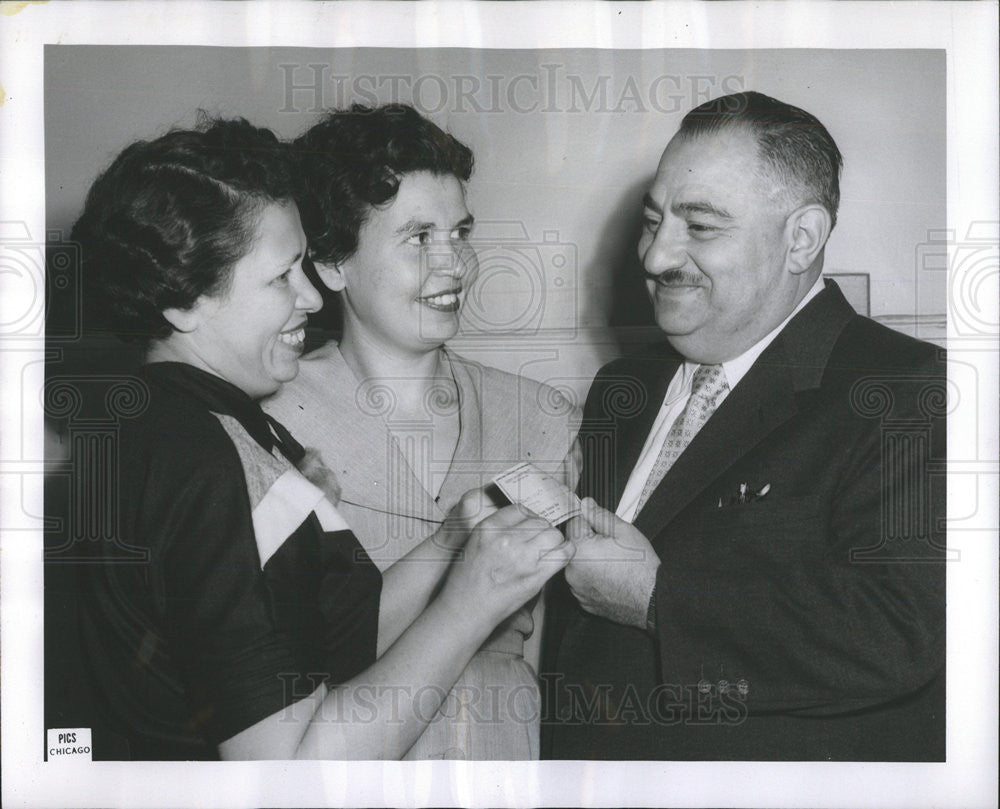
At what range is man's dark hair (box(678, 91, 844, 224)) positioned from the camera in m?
1.59

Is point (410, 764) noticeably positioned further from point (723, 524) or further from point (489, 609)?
point (723, 524)

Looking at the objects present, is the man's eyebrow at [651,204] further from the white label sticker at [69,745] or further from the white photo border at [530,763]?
the white label sticker at [69,745]

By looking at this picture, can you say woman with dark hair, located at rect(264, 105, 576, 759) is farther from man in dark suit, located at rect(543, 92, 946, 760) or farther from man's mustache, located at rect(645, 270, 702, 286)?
man's mustache, located at rect(645, 270, 702, 286)

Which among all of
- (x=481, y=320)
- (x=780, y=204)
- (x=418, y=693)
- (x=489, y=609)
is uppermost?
(x=780, y=204)

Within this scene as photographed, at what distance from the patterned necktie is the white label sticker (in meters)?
1.04

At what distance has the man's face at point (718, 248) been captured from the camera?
1571mm

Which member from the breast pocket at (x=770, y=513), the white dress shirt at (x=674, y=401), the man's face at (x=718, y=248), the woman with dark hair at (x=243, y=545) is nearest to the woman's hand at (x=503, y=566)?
the woman with dark hair at (x=243, y=545)

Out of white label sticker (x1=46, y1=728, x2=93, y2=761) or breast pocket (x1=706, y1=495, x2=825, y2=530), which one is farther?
white label sticker (x1=46, y1=728, x2=93, y2=761)

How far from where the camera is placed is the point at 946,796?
5.35 ft

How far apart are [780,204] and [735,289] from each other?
16 centimetres

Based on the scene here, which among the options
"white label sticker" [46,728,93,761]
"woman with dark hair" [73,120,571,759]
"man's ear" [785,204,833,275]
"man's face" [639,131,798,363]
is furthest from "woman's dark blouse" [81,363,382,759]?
"man's ear" [785,204,833,275]

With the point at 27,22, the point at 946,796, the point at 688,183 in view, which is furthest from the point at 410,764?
the point at 27,22

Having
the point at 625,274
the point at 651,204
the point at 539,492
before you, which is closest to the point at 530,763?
the point at 539,492

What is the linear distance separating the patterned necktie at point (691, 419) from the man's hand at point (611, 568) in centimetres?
6
